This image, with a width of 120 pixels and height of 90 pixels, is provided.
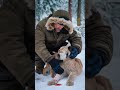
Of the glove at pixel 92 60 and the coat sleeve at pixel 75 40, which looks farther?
the glove at pixel 92 60

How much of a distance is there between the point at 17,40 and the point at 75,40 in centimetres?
→ 40

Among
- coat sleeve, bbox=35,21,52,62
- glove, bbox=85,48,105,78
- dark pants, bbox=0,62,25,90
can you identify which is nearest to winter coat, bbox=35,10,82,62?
coat sleeve, bbox=35,21,52,62

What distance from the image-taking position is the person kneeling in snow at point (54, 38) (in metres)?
2.46

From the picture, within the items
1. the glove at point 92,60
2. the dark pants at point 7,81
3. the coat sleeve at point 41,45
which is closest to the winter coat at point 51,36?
the coat sleeve at point 41,45

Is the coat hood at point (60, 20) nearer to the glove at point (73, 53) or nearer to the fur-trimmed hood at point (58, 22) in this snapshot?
the fur-trimmed hood at point (58, 22)

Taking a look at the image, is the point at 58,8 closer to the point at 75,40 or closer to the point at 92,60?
the point at 75,40

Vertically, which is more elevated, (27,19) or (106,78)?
(27,19)

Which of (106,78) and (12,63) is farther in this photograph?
(106,78)

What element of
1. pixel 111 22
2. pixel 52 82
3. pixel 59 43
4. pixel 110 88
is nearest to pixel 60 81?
pixel 52 82

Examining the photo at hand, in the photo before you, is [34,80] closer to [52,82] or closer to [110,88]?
[52,82]

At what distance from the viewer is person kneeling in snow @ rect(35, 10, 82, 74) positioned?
8.06 ft

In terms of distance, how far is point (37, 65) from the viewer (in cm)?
251

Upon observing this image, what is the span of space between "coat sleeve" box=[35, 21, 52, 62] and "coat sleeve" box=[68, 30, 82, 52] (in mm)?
181

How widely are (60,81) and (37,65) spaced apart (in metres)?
0.20
